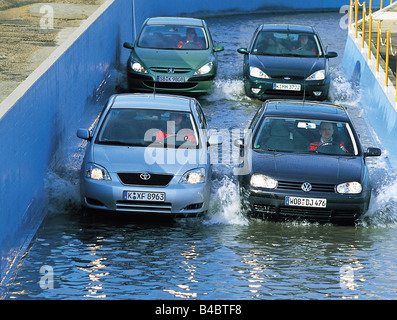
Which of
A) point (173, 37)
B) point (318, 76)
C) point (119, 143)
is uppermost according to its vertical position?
point (119, 143)

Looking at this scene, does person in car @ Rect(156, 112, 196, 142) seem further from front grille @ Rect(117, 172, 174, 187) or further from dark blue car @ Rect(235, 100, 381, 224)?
front grille @ Rect(117, 172, 174, 187)

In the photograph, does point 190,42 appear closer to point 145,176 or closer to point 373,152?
point 373,152

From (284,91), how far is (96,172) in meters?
8.33

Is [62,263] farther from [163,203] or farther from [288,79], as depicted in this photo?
[288,79]

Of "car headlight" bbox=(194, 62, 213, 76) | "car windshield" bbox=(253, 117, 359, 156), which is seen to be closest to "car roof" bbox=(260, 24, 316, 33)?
"car headlight" bbox=(194, 62, 213, 76)

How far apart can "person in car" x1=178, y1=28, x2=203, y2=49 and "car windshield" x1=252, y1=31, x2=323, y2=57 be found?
126 cm

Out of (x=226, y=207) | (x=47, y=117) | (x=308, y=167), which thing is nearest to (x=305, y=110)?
(x=308, y=167)

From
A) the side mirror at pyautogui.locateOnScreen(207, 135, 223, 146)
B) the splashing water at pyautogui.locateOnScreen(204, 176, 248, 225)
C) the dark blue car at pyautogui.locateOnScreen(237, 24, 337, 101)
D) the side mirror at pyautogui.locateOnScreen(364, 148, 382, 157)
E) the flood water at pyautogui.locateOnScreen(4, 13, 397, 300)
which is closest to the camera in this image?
the flood water at pyautogui.locateOnScreen(4, 13, 397, 300)

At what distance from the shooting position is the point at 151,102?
14.3 meters

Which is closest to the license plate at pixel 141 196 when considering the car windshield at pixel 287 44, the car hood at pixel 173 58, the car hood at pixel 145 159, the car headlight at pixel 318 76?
the car hood at pixel 145 159

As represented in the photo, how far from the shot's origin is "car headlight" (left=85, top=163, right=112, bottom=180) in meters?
12.7
